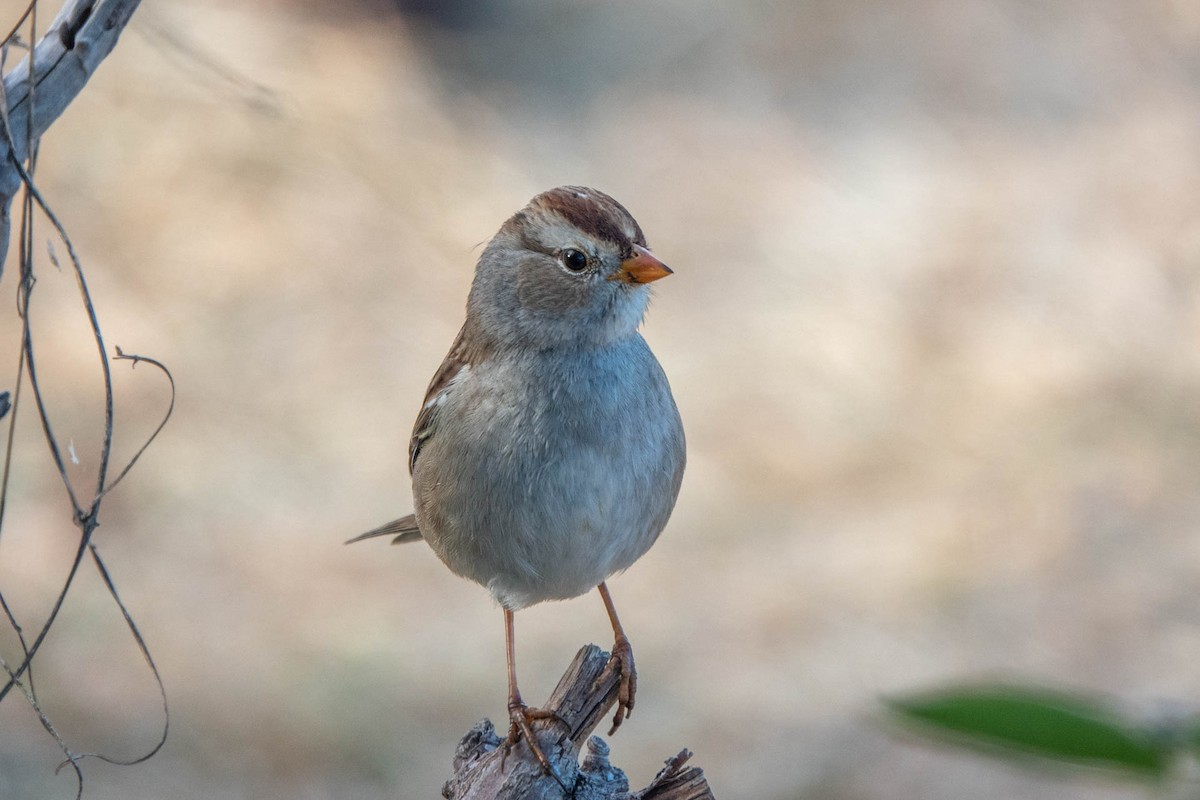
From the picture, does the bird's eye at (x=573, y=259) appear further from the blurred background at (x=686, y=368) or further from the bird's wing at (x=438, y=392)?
the blurred background at (x=686, y=368)

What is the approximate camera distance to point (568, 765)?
2.68 metres

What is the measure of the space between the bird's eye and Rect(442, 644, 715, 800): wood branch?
807 mm

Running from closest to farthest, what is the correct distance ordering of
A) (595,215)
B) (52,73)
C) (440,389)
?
(52,73) → (595,215) → (440,389)

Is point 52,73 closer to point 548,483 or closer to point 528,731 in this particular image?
point 548,483

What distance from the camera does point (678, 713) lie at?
262 inches

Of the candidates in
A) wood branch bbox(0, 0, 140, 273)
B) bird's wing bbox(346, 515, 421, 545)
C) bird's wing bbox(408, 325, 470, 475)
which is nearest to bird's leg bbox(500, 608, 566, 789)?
bird's wing bbox(408, 325, 470, 475)

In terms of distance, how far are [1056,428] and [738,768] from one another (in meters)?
3.02

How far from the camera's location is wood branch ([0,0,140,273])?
1674 mm

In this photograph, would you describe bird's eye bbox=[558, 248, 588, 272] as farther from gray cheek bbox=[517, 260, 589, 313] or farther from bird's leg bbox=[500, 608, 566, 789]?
bird's leg bbox=[500, 608, 566, 789]

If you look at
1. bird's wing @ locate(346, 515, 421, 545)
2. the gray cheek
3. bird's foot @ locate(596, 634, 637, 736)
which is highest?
bird's wing @ locate(346, 515, 421, 545)

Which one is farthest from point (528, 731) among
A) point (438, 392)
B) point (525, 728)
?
point (438, 392)

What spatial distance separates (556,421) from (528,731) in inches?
24.7

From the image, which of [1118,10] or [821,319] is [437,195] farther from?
[1118,10]

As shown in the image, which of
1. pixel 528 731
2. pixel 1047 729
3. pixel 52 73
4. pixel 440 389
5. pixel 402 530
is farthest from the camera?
pixel 402 530
